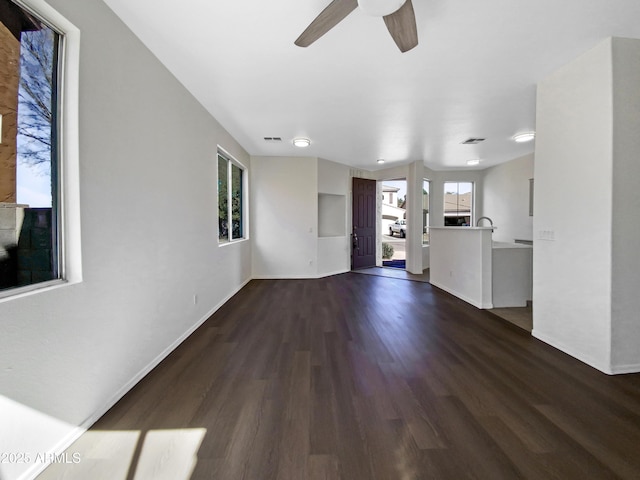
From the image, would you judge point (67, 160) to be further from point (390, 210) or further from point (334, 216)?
point (390, 210)

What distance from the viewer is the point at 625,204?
2068mm

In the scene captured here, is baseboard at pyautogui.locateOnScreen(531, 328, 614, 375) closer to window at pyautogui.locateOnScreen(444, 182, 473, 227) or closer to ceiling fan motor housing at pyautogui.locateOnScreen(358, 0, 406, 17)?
ceiling fan motor housing at pyautogui.locateOnScreen(358, 0, 406, 17)

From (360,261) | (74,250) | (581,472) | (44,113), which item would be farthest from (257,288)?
(581,472)

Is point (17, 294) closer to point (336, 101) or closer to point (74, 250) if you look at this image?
point (74, 250)

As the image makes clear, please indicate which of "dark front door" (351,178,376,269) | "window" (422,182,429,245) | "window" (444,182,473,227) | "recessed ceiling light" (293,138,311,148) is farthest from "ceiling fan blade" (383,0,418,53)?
"window" (444,182,473,227)

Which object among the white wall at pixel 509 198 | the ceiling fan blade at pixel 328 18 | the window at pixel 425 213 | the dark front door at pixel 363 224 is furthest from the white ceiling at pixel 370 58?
the window at pixel 425 213

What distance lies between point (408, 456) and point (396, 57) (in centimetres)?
283

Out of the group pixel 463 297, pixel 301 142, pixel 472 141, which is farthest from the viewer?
pixel 472 141

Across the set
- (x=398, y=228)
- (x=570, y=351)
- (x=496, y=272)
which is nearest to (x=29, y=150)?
(x=570, y=351)

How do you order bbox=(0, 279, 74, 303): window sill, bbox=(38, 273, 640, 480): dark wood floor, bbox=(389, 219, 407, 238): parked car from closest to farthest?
bbox=(0, 279, 74, 303): window sill, bbox=(38, 273, 640, 480): dark wood floor, bbox=(389, 219, 407, 238): parked car

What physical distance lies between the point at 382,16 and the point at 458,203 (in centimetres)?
674

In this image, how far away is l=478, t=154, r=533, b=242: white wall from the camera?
5.68 meters

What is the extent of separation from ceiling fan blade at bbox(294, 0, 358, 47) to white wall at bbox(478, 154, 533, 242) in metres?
5.67

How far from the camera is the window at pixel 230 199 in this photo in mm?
4188
